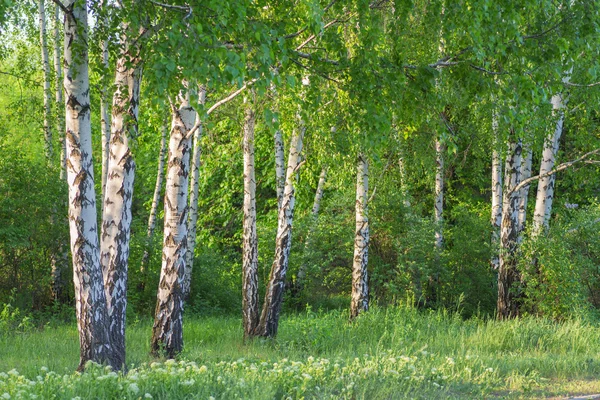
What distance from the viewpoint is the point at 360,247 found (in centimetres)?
1606

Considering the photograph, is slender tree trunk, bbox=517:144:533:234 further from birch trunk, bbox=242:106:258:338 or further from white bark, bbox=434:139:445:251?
birch trunk, bbox=242:106:258:338

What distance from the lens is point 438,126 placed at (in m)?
8.95

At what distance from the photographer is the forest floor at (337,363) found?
613 cm

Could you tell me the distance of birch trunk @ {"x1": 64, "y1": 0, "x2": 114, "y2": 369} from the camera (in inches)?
314

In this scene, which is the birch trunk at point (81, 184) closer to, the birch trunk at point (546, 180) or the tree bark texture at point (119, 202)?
the tree bark texture at point (119, 202)

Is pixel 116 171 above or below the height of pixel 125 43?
below

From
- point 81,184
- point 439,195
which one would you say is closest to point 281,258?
point 81,184

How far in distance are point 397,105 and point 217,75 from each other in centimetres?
321

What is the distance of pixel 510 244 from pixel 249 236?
5432 mm

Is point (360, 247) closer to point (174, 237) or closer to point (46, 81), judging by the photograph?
point (174, 237)

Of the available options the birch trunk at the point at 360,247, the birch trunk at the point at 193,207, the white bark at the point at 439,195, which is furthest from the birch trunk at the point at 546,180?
the birch trunk at the point at 193,207

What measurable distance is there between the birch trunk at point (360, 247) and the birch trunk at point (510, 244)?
2803 mm

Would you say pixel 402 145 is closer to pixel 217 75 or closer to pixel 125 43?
pixel 125 43

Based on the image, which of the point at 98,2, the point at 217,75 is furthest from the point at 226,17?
the point at 98,2
